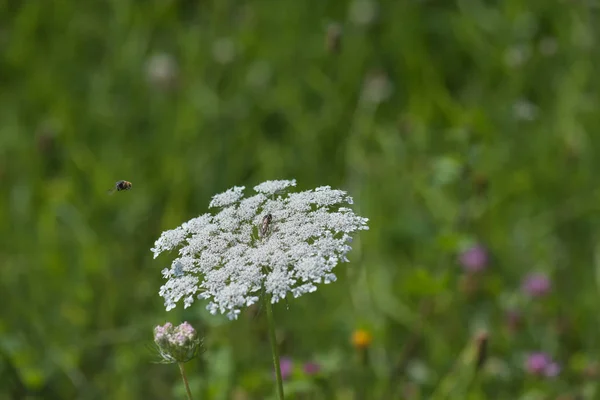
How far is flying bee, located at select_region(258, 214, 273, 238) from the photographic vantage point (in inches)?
41.7

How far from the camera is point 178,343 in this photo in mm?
1010

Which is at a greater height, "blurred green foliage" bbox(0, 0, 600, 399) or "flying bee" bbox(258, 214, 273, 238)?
"blurred green foliage" bbox(0, 0, 600, 399)

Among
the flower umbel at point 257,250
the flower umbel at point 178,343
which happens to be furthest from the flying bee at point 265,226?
the flower umbel at point 178,343

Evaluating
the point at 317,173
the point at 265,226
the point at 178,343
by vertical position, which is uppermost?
the point at 317,173

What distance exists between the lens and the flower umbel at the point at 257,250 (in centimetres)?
94

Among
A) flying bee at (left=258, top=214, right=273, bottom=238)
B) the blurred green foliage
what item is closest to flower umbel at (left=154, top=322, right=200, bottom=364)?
flying bee at (left=258, top=214, right=273, bottom=238)

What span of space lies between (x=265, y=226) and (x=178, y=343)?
0.64 feet

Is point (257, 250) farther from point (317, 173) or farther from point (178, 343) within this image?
point (317, 173)

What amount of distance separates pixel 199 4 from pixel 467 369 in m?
2.49

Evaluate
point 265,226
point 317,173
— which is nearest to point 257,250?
point 265,226

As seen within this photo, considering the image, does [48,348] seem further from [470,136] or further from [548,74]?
[548,74]

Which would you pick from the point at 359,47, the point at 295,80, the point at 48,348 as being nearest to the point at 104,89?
the point at 295,80

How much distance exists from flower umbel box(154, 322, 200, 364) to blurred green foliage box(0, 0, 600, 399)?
0.57 metres

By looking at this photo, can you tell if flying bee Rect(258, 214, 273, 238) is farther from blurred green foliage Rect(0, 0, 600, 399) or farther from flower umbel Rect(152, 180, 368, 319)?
blurred green foliage Rect(0, 0, 600, 399)
